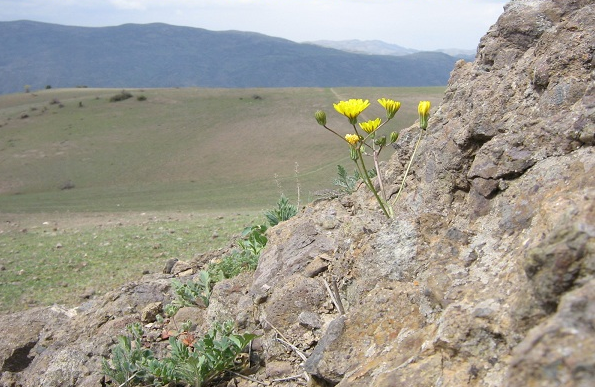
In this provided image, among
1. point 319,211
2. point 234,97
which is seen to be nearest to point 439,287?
point 319,211

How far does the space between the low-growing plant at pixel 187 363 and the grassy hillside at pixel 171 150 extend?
38.9 ft

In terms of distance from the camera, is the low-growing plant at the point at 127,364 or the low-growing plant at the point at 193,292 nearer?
the low-growing plant at the point at 127,364

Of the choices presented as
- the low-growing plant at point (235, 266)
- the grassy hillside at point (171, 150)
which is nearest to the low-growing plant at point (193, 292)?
the low-growing plant at point (235, 266)

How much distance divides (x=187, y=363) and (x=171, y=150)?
28243mm

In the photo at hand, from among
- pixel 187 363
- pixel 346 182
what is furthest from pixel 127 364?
pixel 346 182

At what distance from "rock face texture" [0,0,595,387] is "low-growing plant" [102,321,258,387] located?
14cm

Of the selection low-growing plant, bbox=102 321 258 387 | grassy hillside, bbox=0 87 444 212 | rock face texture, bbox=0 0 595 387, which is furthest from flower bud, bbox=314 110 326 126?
grassy hillside, bbox=0 87 444 212

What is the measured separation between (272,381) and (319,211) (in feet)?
4.96

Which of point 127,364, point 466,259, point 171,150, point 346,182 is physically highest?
point 466,259

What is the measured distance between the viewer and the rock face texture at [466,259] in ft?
5.01

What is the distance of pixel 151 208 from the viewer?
16.8 m

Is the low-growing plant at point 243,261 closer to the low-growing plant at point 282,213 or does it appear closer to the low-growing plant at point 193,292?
the low-growing plant at point 193,292

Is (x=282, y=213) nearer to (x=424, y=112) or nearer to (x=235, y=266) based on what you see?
(x=235, y=266)

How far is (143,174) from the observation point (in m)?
26.1
